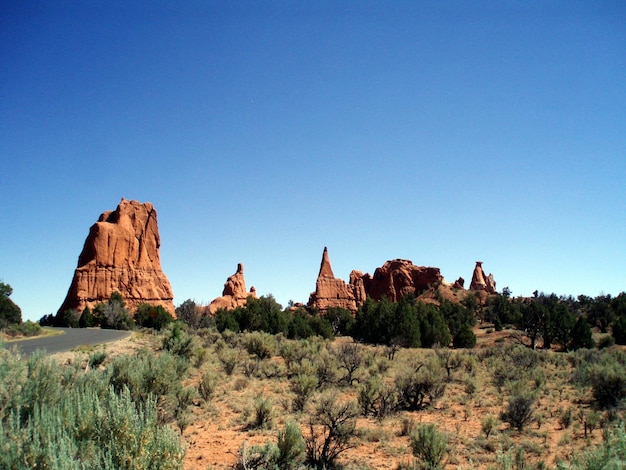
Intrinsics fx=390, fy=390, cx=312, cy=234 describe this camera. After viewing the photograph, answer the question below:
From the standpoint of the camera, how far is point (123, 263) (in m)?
69.2

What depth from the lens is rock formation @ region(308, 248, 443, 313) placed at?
9038 cm

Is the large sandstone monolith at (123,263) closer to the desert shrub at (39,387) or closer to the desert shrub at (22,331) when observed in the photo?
the desert shrub at (22,331)

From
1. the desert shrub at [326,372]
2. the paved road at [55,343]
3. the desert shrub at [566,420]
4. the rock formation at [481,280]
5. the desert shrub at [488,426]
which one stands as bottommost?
the desert shrub at [566,420]

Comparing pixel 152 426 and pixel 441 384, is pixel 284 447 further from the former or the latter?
pixel 441 384

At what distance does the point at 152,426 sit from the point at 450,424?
9.92 metres

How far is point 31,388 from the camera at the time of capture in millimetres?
7031

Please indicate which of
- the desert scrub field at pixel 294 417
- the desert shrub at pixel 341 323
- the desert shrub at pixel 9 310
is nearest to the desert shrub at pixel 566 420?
the desert scrub field at pixel 294 417

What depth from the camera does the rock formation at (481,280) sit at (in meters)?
106

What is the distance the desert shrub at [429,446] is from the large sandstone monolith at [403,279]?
85.7 meters

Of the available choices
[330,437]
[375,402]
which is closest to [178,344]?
[375,402]

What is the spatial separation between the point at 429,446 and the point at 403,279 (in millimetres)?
90990

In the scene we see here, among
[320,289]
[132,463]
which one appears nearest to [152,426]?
[132,463]

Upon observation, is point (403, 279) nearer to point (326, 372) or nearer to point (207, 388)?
point (326, 372)

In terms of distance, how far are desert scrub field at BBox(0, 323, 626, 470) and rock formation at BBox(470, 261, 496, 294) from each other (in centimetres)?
9193
